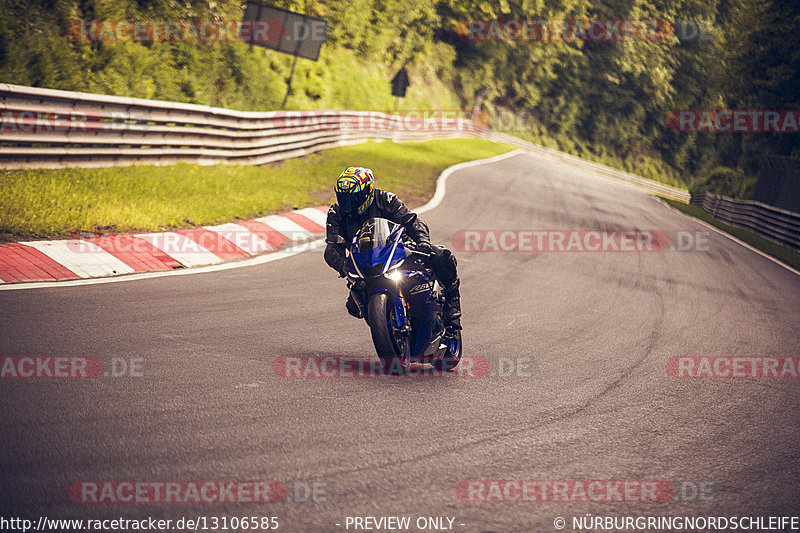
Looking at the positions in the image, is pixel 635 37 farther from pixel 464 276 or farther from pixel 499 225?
pixel 464 276

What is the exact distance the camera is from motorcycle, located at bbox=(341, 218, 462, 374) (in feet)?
17.4

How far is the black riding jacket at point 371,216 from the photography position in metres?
5.68

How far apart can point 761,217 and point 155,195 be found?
20.3 metres

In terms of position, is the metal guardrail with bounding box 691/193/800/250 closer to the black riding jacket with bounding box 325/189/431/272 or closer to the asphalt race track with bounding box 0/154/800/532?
the asphalt race track with bounding box 0/154/800/532

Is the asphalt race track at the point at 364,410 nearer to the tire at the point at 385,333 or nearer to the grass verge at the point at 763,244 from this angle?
the tire at the point at 385,333

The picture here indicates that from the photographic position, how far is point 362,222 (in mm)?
5742

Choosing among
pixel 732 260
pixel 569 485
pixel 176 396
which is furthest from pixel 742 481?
pixel 732 260

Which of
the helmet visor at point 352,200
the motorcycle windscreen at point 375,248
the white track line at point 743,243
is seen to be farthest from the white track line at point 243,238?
the white track line at point 743,243

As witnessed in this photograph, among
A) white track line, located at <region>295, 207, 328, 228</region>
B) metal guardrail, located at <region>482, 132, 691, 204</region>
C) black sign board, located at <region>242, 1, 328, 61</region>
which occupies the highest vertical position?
black sign board, located at <region>242, 1, 328, 61</region>

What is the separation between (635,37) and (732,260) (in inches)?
2156

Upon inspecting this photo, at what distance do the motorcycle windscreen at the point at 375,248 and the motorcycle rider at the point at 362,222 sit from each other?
22cm

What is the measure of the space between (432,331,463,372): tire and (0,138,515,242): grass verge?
5.10 m

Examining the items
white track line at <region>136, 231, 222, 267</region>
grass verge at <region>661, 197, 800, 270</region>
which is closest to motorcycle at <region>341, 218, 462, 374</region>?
white track line at <region>136, 231, 222, 267</region>

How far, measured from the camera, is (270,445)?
3.96 m
